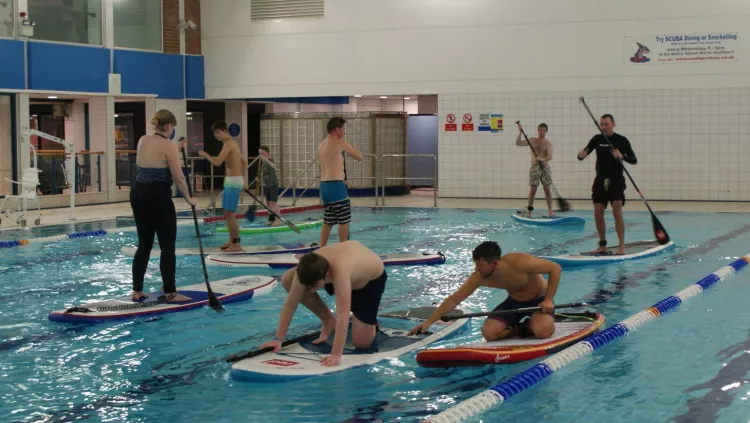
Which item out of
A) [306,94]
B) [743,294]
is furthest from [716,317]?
[306,94]

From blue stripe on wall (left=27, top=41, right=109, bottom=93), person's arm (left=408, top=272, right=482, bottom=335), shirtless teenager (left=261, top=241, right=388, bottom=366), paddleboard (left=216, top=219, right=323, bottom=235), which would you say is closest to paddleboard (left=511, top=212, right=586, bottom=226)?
paddleboard (left=216, top=219, right=323, bottom=235)

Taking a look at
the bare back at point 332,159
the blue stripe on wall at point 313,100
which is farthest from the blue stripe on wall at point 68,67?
the bare back at point 332,159

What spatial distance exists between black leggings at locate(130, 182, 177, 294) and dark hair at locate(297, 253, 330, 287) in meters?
2.81

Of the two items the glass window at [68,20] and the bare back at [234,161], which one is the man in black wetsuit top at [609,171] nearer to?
the bare back at [234,161]

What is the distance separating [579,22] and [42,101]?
12751 mm

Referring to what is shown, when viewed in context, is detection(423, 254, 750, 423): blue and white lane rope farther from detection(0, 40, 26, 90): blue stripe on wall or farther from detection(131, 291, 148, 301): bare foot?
detection(0, 40, 26, 90): blue stripe on wall

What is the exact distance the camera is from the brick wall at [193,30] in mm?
23297

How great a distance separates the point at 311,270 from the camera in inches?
235

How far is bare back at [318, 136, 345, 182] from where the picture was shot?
11.6m

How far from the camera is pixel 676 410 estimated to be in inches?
217

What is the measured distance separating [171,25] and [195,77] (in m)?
1.42

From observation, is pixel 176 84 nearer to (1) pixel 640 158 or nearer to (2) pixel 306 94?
(2) pixel 306 94

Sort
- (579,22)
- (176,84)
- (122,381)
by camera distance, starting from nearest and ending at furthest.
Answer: (122,381)
(579,22)
(176,84)

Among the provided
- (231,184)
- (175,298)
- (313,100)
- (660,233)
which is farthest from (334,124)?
(313,100)
